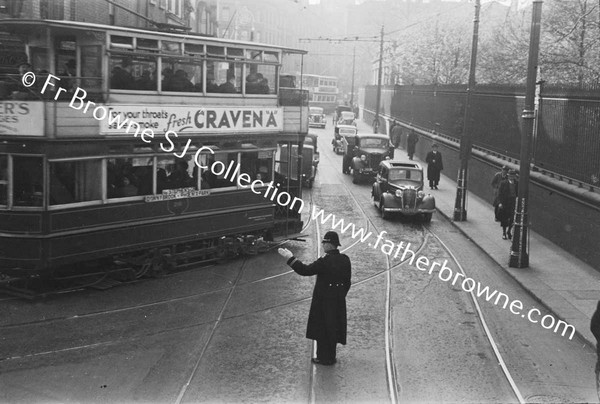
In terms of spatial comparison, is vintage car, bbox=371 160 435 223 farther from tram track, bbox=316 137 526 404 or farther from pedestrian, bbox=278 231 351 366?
pedestrian, bbox=278 231 351 366

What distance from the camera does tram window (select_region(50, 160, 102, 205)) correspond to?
12.9 metres

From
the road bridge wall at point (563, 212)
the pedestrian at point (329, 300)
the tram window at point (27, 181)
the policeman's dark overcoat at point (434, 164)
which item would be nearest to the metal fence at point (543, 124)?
the road bridge wall at point (563, 212)

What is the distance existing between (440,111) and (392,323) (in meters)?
29.0

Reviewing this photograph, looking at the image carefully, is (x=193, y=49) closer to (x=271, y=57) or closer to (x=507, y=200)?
(x=271, y=57)

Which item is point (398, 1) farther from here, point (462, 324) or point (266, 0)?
point (462, 324)

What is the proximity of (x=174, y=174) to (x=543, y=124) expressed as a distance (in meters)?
11.9

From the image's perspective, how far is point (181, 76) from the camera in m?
15.0

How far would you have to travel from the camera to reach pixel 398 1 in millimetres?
136375

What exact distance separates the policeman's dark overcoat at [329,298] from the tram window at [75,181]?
18.0 feet

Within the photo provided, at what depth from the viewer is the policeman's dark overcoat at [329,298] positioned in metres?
9.58

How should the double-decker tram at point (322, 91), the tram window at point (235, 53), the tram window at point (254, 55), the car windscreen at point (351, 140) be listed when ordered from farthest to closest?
the double-decker tram at point (322, 91) < the car windscreen at point (351, 140) < the tram window at point (254, 55) < the tram window at point (235, 53)

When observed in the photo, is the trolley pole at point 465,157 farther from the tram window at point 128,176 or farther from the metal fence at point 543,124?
the tram window at point 128,176

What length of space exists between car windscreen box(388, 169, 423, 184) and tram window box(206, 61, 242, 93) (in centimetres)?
897

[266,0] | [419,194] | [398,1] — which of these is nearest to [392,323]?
[419,194]
